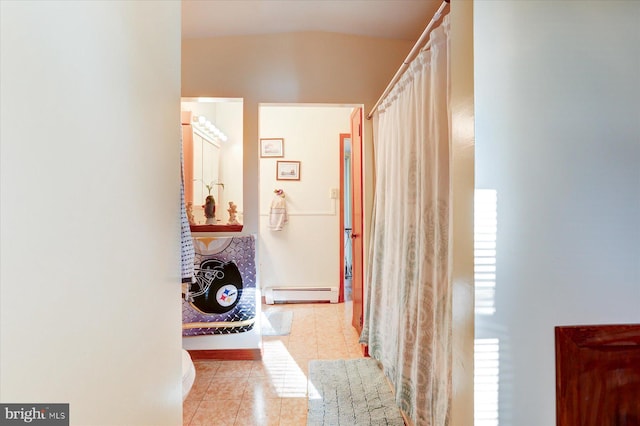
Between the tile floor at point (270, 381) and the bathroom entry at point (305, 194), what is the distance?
96 centimetres

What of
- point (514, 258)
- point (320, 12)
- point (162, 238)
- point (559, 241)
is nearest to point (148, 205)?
point (162, 238)

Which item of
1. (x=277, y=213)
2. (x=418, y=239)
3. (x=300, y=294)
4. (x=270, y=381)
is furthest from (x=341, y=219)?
(x=418, y=239)

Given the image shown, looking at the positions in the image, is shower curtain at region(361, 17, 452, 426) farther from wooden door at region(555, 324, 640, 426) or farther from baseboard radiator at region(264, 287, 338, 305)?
baseboard radiator at region(264, 287, 338, 305)

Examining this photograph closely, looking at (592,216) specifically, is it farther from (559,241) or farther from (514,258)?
(514,258)

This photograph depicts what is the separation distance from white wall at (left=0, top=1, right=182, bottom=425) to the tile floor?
3.57 ft

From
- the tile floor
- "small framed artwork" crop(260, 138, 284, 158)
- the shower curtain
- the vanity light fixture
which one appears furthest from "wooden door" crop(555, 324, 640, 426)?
"small framed artwork" crop(260, 138, 284, 158)

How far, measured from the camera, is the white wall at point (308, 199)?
4.17m

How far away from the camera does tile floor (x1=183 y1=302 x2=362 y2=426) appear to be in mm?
1846

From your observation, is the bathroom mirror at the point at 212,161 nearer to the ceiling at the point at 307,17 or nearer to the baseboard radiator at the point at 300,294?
the ceiling at the point at 307,17

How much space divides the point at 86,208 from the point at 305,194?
11.9 ft

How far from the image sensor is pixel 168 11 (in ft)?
3.06

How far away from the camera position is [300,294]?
161 inches

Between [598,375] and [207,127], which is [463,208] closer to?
[598,375]

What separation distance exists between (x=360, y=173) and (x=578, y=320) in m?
2.18
